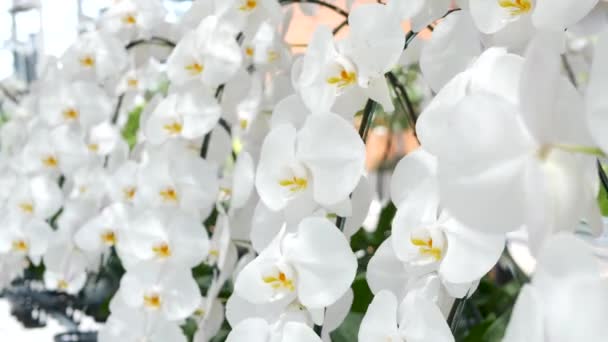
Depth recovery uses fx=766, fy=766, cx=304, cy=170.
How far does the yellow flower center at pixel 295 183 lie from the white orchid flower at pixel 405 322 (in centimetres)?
8

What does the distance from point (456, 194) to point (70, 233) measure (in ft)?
1.98

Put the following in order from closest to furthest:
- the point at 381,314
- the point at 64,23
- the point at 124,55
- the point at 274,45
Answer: the point at 381,314, the point at 274,45, the point at 124,55, the point at 64,23

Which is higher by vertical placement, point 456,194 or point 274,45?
point 456,194

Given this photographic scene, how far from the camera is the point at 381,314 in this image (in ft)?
0.99

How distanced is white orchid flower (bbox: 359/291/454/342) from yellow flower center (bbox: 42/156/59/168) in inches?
20.9

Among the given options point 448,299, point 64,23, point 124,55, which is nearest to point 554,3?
point 448,299

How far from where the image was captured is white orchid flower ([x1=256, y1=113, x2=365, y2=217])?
0.34 m

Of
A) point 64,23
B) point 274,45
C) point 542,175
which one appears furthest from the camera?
point 64,23

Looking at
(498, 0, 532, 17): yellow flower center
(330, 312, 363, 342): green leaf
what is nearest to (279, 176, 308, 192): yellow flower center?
(498, 0, 532, 17): yellow flower center

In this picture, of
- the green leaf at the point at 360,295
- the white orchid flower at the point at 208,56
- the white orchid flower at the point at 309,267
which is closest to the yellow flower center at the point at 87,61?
the white orchid flower at the point at 208,56

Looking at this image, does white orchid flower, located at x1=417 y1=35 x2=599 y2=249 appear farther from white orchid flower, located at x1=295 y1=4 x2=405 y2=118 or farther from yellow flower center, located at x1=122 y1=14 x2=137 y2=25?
yellow flower center, located at x1=122 y1=14 x2=137 y2=25

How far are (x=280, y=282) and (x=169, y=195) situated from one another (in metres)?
0.23

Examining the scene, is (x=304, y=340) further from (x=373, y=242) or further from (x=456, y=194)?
(x=373, y=242)

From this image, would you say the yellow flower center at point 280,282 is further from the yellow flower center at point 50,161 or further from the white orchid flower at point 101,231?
the yellow flower center at point 50,161
